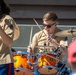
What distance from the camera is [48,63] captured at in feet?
13.0

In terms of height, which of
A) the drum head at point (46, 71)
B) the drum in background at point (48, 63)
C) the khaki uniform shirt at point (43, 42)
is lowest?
the drum head at point (46, 71)

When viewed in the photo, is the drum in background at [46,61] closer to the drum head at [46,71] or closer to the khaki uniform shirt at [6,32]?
the drum head at [46,71]

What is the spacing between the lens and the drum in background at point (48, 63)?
153 inches

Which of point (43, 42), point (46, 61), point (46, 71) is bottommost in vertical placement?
point (46, 71)

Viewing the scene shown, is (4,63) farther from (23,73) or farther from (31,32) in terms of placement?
(31,32)

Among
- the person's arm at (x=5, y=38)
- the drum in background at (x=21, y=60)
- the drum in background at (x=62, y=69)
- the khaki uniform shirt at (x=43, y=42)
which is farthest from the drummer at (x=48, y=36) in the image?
the person's arm at (x=5, y=38)

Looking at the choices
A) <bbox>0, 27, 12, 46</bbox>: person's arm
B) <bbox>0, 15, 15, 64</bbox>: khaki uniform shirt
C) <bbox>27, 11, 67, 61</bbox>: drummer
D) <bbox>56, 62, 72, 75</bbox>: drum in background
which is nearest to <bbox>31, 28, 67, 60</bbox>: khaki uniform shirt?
<bbox>27, 11, 67, 61</bbox>: drummer

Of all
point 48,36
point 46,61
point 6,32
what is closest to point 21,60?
point 46,61

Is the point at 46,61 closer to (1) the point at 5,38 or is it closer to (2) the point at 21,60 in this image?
(2) the point at 21,60

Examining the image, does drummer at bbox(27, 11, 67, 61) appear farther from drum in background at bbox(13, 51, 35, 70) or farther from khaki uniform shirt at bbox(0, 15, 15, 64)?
khaki uniform shirt at bbox(0, 15, 15, 64)

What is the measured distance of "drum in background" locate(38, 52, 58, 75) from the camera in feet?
12.8

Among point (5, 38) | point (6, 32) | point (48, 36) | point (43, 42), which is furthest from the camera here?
point (43, 42)

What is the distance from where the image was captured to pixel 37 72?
4.01m
